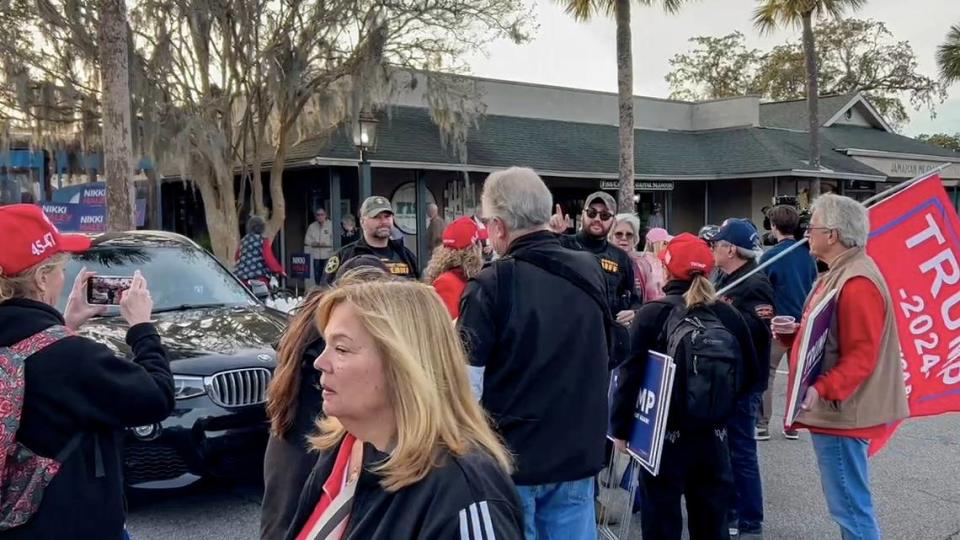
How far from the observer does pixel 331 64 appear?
16516 mm

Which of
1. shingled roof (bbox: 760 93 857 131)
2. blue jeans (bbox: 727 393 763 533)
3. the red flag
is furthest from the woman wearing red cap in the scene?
shingled roof (bbox: 760 93 857 131)

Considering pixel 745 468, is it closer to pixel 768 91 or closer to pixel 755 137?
pixel 755 137

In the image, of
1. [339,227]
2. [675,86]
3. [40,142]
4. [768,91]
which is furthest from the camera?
[675,86]

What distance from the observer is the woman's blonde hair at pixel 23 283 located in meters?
2.50

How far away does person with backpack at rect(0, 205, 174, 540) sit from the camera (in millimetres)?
2395

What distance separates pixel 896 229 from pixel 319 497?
3.71 metres

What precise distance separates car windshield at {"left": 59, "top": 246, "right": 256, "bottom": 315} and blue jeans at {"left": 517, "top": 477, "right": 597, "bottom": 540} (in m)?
3.78

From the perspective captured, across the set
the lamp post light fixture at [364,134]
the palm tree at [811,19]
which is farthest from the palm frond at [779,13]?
the lamp post light fixture at [364,134]

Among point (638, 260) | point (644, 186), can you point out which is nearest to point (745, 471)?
point (638, 260)

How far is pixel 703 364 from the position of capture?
152 inches

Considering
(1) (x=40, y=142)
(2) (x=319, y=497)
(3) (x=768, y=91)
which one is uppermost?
(3) (x=768, y=91)

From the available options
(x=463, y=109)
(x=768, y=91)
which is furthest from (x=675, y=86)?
(x=463, y=109)

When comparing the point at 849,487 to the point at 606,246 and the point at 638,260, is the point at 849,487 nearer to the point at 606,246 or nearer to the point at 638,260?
the point at 606,246

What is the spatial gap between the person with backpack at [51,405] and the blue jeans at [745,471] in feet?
10.7
